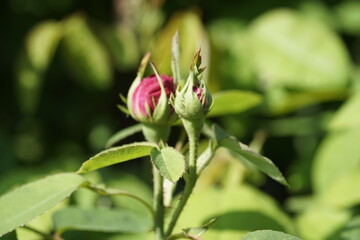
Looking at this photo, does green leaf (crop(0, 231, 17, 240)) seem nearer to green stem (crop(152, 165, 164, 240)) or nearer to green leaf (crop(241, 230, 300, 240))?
green stem (crop(152, 165, 164, 240))

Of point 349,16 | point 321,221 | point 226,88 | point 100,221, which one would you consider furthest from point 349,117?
point 349,16

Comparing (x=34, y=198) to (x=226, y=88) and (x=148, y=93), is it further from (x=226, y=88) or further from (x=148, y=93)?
(x=226, y=88)

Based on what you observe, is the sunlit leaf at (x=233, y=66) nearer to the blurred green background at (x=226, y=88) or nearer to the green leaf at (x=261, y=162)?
the blurred green background at (x=226, y=88)

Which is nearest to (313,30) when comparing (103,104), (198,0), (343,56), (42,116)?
(343,56)

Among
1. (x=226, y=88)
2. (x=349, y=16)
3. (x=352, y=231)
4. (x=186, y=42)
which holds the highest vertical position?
(x=349, y=16)

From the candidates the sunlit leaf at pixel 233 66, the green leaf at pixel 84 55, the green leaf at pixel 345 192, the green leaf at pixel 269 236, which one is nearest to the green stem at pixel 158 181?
the green leaf at pixel 269 236

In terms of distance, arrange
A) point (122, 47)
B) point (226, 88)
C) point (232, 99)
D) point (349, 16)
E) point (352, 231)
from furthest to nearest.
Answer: point (349, 16) → point (122, 47) → point (226, 88) → point (232, 99) → point (352, 231)
